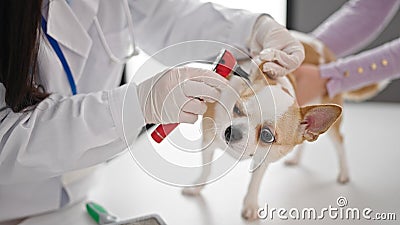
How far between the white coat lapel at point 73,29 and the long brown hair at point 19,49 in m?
0.05

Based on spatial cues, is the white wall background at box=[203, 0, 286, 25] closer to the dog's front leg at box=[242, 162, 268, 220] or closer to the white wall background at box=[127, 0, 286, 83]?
the white wall background at box=[127, 0, 286, 83]

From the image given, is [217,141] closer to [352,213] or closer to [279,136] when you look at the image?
[279,136]

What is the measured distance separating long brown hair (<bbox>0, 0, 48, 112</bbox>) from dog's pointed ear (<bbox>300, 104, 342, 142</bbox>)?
0.26m

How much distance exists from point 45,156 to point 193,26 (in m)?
0.25

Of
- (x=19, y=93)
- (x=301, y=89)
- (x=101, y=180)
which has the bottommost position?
(x=101, y=180)

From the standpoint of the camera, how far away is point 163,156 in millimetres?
578

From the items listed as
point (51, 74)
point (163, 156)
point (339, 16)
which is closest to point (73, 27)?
point (51, 74)

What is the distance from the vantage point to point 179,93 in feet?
1.81

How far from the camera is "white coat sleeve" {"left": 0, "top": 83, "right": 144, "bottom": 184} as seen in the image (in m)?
0.59

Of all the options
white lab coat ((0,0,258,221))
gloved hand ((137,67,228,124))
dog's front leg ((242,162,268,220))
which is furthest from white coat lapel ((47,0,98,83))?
dog's front leg ((242,162,268,220))

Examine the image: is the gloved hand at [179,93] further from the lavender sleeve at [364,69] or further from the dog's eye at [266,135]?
the lavender sleeve at [364,69]

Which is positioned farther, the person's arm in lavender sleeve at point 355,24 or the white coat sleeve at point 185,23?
the person's arm in lavender sleeve at point 355,24

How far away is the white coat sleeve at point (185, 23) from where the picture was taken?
2.31 ft

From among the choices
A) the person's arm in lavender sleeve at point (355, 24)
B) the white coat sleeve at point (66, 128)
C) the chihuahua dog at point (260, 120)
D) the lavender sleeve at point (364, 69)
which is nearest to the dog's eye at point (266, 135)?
the chihuahua dog at point (260, 120)
